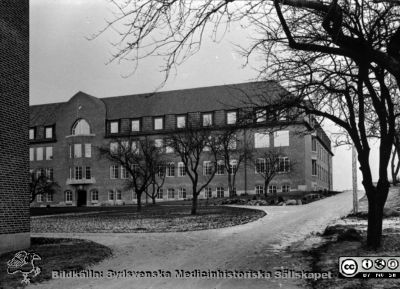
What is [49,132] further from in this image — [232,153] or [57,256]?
[57,256]

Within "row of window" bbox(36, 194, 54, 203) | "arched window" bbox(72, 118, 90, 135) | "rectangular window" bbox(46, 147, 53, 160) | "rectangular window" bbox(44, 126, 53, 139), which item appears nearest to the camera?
"arched window" bbox(72, 118, 90, 135)

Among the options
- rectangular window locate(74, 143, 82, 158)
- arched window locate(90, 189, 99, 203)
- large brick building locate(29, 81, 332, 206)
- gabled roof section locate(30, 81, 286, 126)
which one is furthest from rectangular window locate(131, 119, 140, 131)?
arched window locate(90, 189, 99, 203)

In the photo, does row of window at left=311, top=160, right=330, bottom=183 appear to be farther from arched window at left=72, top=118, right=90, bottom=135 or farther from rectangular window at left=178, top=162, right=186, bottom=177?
arched window at left=72, top=118, right=90, bottom=135

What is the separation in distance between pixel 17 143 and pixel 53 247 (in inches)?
130

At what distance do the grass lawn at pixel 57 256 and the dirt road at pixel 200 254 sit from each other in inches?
14.9

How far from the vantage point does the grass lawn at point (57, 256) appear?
31.3ft

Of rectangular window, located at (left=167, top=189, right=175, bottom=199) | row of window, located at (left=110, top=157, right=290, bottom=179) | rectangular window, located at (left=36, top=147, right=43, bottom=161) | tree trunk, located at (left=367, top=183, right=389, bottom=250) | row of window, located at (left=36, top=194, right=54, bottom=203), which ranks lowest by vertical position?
row of window, located at (left=36, top=194, right=54, bottom=203)

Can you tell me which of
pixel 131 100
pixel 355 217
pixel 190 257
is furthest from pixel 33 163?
pixel 190 257

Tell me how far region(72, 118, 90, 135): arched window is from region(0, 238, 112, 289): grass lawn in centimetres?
5162

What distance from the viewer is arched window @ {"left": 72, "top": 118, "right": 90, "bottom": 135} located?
6656 cm

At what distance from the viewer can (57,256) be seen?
39.7 ft

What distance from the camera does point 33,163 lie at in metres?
69.3

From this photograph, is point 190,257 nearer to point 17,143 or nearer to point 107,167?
→ point 17,143

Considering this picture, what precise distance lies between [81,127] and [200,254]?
57215 mm
